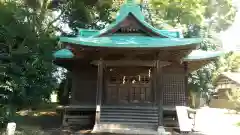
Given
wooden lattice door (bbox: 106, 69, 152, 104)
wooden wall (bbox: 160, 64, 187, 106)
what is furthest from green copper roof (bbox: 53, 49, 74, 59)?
wooden wall (bbox: 160, 64, 187, 106)

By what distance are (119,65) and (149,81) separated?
2493 mm

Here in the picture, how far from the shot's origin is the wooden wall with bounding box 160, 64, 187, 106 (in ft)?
51.9

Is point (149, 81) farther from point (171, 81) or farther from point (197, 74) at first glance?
point (197, 74)

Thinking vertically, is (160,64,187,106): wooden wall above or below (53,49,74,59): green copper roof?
below

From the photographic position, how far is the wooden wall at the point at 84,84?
52.2 ft

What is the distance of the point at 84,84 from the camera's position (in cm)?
1603

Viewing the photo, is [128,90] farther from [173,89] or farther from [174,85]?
[174,85]

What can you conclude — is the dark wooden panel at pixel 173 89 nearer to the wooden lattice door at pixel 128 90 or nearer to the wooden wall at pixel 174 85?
the wooden wall at pixel 174 85

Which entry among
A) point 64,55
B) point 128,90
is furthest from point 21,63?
point 128,90

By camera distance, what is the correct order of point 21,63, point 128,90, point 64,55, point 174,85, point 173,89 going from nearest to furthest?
point 21,63
point 128,90
point 64,55
point 173,89
point 174,85

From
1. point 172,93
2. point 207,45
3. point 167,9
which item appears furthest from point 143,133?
point 207,45

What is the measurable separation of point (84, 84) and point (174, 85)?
571 centimetres

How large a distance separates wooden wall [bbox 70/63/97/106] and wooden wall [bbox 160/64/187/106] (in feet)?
14.4

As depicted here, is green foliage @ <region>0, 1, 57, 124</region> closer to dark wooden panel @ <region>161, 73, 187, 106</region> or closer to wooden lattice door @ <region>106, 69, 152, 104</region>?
wooden lattice door @ <region>106, 69, 152, 104</region>
